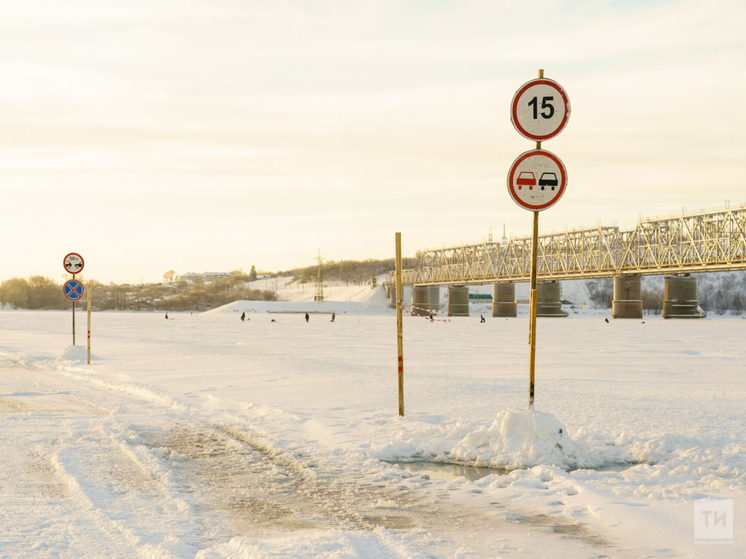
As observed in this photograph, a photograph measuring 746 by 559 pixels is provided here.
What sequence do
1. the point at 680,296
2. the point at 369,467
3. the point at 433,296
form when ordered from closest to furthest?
the point at 369,467 < the point at 680,296 < the point at 433,296

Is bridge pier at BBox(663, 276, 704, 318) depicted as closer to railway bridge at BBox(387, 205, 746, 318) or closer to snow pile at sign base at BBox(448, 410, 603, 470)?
railway bridge at BBox(387, 205, 746, 318)

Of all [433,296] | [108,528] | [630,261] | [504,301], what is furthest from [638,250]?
[108,528]

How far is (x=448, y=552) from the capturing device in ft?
16.3

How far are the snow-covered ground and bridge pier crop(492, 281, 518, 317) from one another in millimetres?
85988

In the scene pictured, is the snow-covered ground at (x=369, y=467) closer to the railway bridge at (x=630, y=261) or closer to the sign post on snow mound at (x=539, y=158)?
the sign post on snow mound at (x=539, y=158)

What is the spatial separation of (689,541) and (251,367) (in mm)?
14369

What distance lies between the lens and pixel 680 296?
78.2 meters

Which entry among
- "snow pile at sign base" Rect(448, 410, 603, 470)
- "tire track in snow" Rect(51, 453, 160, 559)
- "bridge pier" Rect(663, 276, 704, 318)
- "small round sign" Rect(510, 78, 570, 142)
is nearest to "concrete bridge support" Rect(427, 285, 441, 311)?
"bridge pier" Rect(663, 276, 704, 318)

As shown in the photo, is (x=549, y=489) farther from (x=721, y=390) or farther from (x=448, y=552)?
(x=721, y=390)

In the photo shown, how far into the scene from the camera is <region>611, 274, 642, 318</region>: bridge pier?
81.2 meters

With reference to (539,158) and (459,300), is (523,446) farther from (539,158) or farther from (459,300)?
(459,300)

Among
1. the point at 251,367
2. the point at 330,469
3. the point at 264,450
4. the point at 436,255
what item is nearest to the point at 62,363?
the point at 251,367

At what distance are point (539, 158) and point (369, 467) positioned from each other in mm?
4473

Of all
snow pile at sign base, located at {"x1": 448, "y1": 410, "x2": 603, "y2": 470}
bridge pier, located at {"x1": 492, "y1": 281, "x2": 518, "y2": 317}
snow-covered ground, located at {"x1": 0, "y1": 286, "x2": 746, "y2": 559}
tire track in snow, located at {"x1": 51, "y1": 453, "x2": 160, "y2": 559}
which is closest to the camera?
tire track in snow, located at {"x1": 51, "y1": 453, "x2": 160, "y2": 559}
